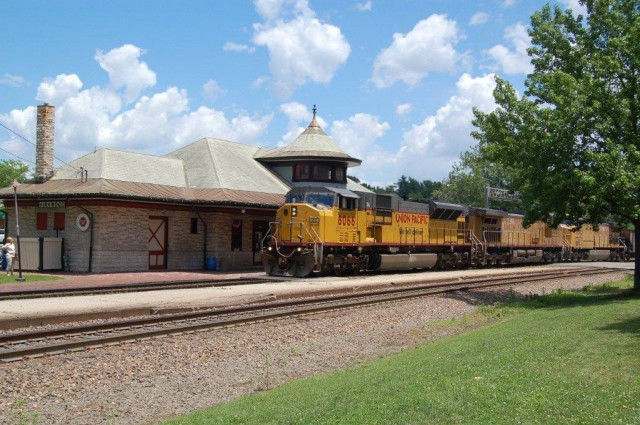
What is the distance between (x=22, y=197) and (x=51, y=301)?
45.5 ft

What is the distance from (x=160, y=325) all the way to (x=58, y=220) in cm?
1747

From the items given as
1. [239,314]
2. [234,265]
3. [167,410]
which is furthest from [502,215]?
[167,410]

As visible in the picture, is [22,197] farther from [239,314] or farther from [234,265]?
[239,314]

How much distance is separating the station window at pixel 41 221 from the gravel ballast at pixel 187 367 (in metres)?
18.6

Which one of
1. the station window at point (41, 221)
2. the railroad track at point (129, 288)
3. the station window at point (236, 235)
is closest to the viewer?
the railroad track at point (129, 288)

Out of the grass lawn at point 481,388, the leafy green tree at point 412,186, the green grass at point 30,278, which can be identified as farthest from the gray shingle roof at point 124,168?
the leafy green tree at point 412,186

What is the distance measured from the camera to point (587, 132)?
19.8 m

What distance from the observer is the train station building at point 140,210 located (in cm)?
2744

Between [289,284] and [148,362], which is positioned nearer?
[148,362]

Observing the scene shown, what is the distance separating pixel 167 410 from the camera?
793cm

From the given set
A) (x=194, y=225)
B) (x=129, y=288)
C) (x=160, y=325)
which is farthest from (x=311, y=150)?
(x=160, y=325)

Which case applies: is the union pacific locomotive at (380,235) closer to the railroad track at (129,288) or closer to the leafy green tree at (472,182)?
the railroad track at (129,288)

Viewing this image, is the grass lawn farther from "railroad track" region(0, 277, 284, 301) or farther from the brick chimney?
the brick chimney

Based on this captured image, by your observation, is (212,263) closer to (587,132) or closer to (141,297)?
(141,297)
